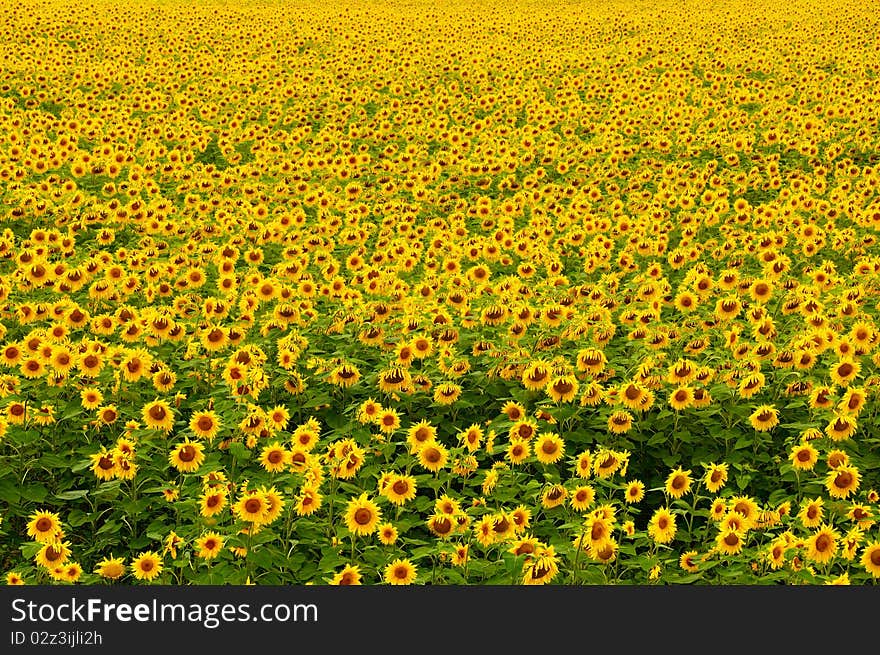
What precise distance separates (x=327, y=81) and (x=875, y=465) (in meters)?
13.8

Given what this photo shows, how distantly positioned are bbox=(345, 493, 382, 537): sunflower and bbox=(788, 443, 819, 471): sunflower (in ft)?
8.48

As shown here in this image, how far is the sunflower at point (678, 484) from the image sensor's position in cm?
492

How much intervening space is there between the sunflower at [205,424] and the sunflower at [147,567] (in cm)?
106

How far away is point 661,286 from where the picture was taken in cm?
738

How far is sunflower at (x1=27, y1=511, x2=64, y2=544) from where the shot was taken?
4.68m

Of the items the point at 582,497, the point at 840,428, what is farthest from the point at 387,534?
the point at 840,428

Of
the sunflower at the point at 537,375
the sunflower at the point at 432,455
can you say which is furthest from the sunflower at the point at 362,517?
the sunflower at the point at 537,375

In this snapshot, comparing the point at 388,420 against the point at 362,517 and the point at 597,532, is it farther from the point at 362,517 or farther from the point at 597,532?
the point at 597,532

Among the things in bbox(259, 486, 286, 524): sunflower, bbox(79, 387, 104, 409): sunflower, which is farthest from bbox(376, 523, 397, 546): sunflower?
bbox(79, 387, 104, 409): sunflower

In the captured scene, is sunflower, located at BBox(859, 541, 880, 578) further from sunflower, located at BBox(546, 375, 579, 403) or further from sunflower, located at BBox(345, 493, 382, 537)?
sunflower, located at BBox(345, 493, 382, 537)

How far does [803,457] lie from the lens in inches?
205

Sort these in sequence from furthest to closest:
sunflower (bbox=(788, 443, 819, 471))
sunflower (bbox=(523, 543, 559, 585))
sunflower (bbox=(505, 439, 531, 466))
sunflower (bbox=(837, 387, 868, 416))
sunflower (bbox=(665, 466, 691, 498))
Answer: sunflower (bbox=(837, 387, 868, 416))
sunflower (bbox=(505, 439, 531, 466))
sunflower (bbox=(788, 443, 819, 471))
sunflower (bbox=(665, 466, 691, 498))
sunflower (bbox=(523, 543, 559, 585))

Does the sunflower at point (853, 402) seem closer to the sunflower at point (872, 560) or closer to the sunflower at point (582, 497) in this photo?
the sunflower at point (872, 560)

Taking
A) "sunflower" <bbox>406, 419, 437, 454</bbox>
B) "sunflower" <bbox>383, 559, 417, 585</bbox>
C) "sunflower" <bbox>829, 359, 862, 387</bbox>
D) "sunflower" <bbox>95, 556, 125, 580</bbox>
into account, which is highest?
"sunflower" <bbox>829, 359, 862, 387</bbox>
